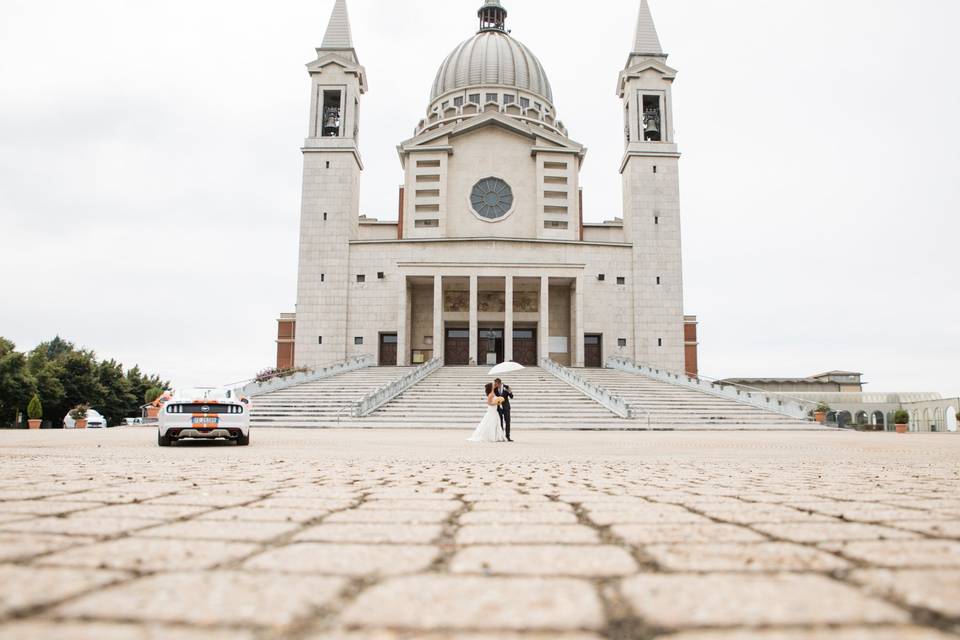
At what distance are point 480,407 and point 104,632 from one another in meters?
26.0

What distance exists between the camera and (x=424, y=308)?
51281 millimetres

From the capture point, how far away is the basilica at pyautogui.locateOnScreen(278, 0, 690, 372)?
156ft

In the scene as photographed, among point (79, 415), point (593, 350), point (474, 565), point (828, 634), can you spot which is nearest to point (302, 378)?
point (79, 415)

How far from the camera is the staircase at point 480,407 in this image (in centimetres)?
2375

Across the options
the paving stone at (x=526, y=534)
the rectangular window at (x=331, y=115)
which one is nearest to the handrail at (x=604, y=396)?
the paving stone at (x=526, y=534)

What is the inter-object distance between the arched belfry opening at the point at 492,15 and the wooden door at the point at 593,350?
42683 mm

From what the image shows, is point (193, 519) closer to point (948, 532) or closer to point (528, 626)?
point (528, 626)

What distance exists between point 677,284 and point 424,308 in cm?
1878

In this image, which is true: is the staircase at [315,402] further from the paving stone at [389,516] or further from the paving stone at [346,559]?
the paving stone at [346,559]

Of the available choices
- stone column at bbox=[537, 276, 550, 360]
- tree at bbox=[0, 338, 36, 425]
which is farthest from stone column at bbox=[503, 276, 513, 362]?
tree at bbox=[0, 338, 36, 425]

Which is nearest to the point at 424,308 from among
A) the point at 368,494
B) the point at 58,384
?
the point at 58,384

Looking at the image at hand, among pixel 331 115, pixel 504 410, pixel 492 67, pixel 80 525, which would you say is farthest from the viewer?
pixel 492 67

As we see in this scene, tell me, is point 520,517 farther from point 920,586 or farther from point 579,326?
point 579,326

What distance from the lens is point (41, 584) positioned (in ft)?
5.71
